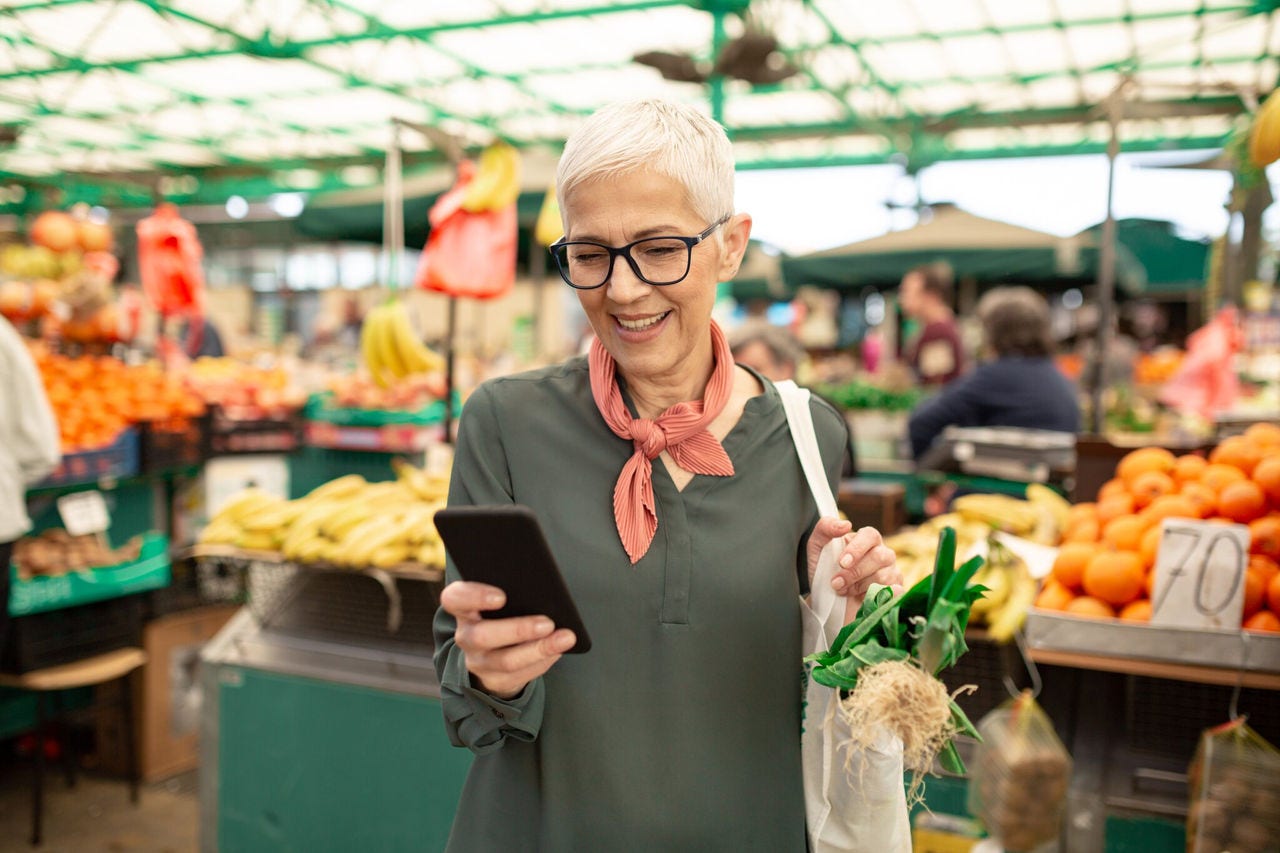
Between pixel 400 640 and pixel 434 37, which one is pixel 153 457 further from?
pixel 434 37

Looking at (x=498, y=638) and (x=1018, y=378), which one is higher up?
(x=1018, y=378)

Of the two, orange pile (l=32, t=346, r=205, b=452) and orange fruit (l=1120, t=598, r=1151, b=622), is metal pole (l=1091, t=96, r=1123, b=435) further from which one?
orange pile (l=32, t=346, r=205, b=452)

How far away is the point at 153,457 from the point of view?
179 inches

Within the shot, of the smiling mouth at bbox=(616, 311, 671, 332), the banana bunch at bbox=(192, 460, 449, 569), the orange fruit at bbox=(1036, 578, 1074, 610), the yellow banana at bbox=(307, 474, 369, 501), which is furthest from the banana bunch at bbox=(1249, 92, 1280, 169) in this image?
the yellow banana at bbox=(307, 474, 369, 501)

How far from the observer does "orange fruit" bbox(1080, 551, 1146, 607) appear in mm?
2102

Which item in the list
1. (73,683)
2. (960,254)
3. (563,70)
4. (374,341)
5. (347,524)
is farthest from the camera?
(563,70)

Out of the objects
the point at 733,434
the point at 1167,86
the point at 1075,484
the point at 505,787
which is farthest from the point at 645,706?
the point at 1167,86

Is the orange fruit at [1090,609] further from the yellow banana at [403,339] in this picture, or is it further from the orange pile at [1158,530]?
the yellow banana at [403,339]

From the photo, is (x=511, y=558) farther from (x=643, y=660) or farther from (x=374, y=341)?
(x=374, y=341)

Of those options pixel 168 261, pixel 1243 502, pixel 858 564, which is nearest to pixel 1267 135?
pixel 1243 502

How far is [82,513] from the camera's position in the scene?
4133 millimetres

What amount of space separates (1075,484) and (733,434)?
1846 mm

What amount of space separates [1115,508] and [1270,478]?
0.35 meters

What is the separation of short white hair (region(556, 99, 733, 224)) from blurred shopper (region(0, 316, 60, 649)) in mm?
2965
